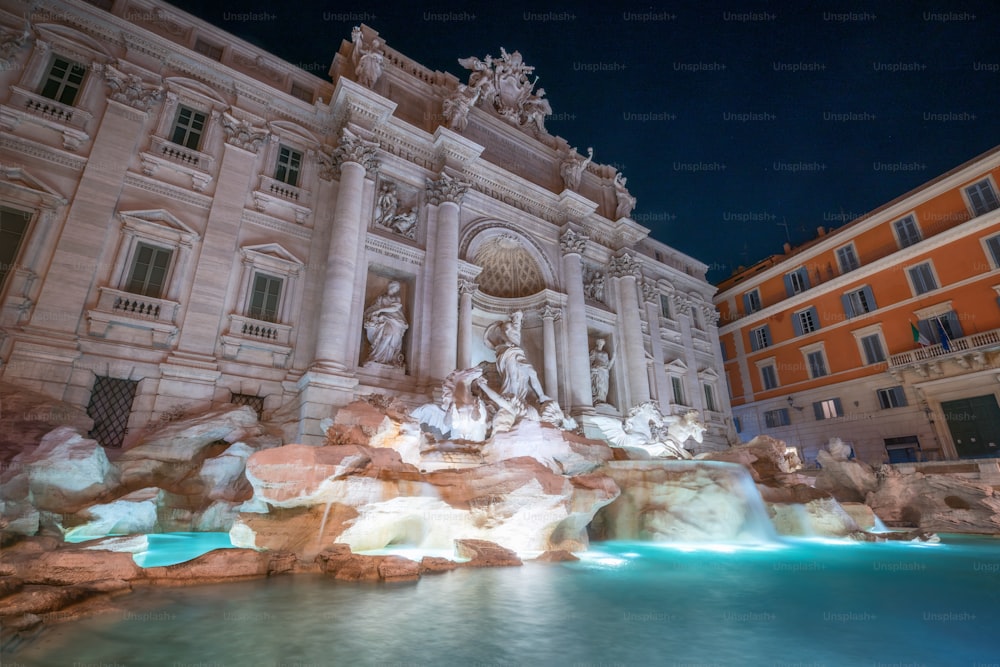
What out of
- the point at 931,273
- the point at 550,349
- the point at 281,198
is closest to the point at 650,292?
the point at 550,349

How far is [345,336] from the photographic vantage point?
1183 cm

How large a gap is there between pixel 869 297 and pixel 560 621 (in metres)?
23.9

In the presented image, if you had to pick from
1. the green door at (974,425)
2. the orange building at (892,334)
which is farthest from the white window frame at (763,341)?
the green door at (974,425)

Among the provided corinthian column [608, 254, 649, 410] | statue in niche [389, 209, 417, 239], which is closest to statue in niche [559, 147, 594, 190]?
corinthian column [608, 254, 649, 410]

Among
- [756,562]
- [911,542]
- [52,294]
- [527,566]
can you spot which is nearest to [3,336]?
[52,294]

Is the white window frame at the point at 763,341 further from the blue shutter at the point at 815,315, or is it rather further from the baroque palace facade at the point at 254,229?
the baroque palace facade at the point at 254,229

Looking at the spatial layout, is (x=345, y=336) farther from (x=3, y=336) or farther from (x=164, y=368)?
(x=3, y=336)

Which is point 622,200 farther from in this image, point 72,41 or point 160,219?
point 72,41

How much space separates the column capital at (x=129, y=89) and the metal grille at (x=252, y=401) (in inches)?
295

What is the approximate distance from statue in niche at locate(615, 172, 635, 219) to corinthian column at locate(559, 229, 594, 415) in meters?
3.50

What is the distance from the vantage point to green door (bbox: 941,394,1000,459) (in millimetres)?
16078

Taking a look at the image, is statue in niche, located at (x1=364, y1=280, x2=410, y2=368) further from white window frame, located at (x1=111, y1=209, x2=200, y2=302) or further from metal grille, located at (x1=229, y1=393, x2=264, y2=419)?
white window frame, located at (x1=111, y1=209, x2=200, y2=302)

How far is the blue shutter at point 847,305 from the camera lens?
21406 millimetres

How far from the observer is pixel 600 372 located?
1845 cm
